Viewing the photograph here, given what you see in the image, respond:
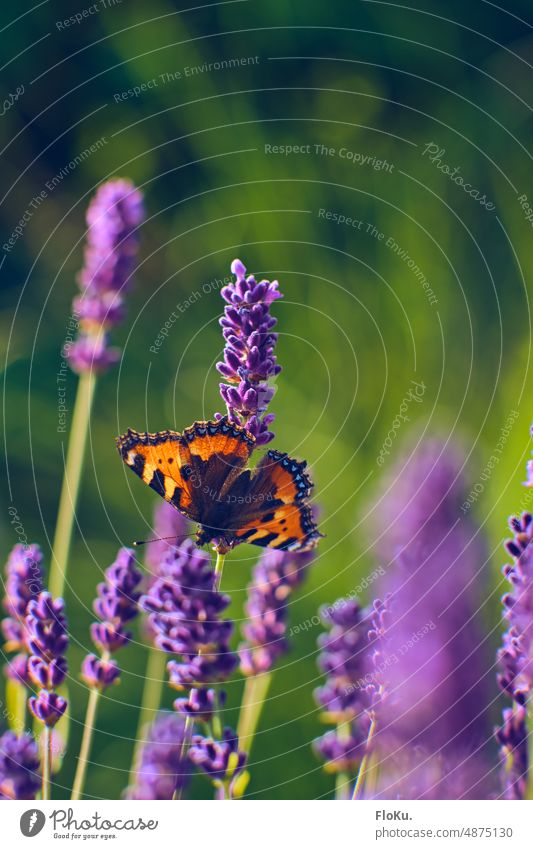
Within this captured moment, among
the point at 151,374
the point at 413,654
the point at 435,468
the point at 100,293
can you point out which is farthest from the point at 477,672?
the point at 151,374

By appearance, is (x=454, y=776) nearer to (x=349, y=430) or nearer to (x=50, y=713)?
(x=50, y=713)

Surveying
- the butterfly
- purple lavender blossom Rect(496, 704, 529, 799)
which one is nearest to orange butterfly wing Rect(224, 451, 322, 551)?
the butterfly

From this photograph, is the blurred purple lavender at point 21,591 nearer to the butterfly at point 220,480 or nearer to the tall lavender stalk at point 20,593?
the tall lavender stalk at point 20,593

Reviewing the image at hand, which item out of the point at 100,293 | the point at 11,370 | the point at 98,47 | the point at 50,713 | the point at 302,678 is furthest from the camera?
the point at 11,370

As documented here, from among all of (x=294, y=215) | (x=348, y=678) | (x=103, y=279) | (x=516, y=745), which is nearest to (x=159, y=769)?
(x=348, y=678)

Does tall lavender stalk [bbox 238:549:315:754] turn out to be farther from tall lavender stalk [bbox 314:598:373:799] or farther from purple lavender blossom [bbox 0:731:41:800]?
purple lavender blossom [bbox 0:731:41:800]

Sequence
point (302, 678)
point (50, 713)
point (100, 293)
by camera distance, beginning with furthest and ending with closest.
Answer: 1. point (302, 678)
2. point (100, 293)
3. point (50, 713)

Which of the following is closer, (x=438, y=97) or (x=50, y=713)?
(x=50, y=713)

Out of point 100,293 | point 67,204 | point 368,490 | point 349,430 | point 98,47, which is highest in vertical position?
point 98,47
